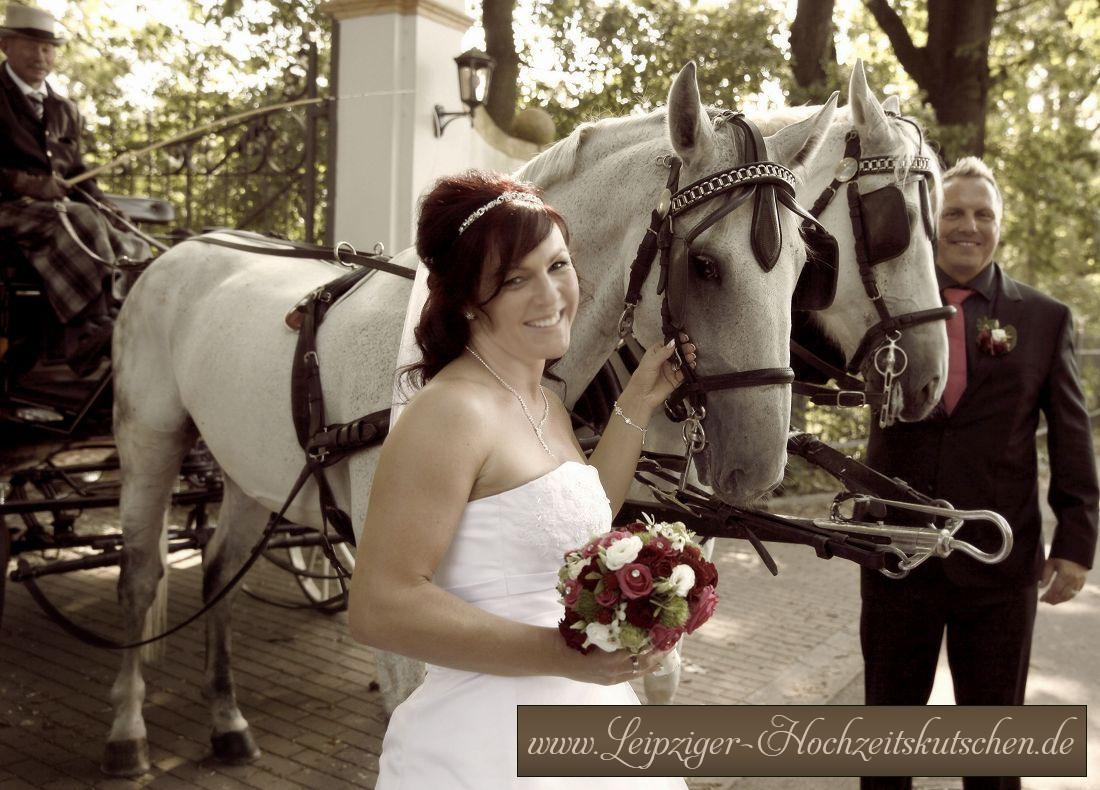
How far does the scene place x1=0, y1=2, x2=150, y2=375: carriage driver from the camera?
471cm

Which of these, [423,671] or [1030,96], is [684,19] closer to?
[1030,96]

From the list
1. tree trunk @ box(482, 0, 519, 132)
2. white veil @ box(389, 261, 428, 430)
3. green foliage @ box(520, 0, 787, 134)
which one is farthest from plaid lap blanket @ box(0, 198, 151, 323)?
green foliage @ box(520, 0, 787, 134)

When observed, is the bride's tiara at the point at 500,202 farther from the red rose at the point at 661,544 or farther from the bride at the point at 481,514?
the red rose at the point at 661,544

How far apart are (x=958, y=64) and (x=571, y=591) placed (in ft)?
37.2

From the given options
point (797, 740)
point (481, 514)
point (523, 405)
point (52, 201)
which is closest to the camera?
point (481, 514)

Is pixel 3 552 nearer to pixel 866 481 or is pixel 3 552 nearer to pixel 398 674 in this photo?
pixel 398 674

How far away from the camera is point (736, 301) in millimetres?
2283

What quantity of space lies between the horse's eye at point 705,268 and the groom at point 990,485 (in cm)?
136

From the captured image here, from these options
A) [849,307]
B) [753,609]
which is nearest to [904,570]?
[849,307]

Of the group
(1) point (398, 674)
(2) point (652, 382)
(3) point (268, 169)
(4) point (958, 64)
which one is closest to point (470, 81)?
(3) point (268, 169)

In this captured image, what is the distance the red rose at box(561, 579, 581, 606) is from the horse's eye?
1006 millimetres

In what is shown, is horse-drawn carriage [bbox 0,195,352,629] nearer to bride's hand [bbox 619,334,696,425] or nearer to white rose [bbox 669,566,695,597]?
bride's hand [bbox 619,334,696,425]

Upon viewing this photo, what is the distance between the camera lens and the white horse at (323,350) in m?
2.30

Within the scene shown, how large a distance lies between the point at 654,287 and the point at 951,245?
1.50 metres
